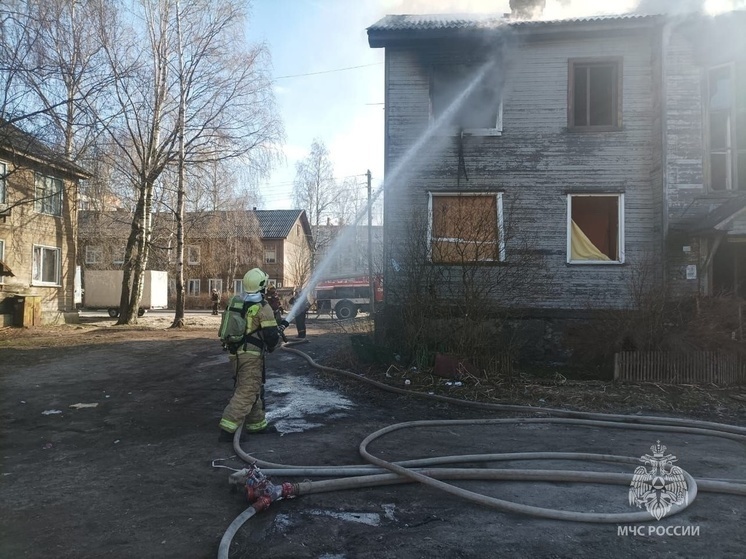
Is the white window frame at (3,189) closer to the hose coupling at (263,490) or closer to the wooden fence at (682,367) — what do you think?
the hose coupling at (263,490)

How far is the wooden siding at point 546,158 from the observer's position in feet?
37.1

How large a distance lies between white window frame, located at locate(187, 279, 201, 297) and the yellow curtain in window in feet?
126

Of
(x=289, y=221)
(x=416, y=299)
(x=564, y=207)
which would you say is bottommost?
(x=416, y=299)

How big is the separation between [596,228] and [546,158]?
6.89 feet

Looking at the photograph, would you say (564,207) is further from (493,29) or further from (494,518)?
(494,518)

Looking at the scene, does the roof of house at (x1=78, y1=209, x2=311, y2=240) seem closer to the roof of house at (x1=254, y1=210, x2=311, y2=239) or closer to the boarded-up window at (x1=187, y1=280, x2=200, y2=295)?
the roof of house at (x1=254, y1=210, x2=311, y2=239)

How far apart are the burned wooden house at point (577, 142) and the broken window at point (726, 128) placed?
3 cm

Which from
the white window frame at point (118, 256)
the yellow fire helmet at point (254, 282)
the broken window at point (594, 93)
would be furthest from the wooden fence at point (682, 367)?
the white window frame at point (118, 256)

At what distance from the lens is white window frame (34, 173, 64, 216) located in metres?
19.7

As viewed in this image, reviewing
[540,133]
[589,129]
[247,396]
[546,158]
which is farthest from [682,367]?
[247,396]

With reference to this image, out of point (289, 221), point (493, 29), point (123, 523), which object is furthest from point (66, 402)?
point (289, 221)

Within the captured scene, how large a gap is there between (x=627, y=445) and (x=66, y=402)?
7.34 m

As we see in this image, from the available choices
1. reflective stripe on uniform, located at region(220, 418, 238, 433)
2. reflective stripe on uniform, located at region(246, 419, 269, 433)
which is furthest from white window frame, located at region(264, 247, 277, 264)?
reflective stripe on uniform, located at region(220, 418, 238, 433)

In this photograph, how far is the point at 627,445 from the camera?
17.6ft
